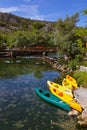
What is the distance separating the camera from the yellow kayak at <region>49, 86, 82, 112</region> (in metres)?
22.3

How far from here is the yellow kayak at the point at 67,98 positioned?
73.2 feet

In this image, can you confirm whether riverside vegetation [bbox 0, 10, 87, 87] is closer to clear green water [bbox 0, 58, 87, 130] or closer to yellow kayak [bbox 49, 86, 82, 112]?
yellow kayak [bbox 49, 86, 82, 112]

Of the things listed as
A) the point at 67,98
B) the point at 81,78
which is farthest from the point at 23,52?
the point at 67,98

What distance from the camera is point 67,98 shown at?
971 inches

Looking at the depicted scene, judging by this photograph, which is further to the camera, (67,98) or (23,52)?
(23,52)

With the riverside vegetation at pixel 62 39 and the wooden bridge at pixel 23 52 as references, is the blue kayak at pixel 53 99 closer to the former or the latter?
the riverside vegetation at pixel 62 39

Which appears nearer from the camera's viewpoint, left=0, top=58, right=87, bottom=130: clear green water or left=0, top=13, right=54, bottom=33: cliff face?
left=0, top=58, right=87, bottom=130: clear green water

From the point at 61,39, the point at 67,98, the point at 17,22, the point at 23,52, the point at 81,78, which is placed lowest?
the point at 67,98

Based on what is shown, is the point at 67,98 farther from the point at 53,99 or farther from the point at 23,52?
the point at 23,52

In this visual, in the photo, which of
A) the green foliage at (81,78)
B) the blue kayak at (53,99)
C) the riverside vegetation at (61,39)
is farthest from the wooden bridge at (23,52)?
the blue kayak at (53,99)

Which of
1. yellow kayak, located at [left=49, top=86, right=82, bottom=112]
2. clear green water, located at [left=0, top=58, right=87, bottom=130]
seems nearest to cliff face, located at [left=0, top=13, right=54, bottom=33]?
clear green water, located at [left=0, top=58, right=87, bottom=130]

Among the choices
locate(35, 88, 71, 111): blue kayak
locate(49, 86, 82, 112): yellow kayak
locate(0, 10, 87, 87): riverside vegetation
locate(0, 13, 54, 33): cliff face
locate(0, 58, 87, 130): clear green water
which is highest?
locate(0, 13, 54, 33): cliff face

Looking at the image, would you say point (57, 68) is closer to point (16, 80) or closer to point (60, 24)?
point (16, 80)

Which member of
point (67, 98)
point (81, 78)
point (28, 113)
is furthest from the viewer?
point (81, 78)
